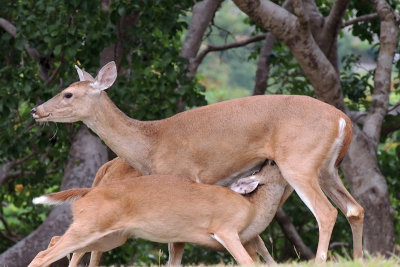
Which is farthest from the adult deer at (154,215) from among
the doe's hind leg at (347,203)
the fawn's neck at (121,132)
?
the doe's hind leg at (347,203)

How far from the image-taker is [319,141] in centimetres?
862

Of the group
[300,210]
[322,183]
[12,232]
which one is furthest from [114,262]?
[322,183]

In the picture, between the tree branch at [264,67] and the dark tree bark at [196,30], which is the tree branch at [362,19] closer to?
the tree branch at [264,67]

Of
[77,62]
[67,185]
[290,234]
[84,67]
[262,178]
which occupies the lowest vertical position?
[290,234]

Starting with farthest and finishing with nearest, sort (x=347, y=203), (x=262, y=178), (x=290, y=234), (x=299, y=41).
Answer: (x=290, y=234) → (x=299, y=41) → (x=347, y=203) → (x=262, y=178)

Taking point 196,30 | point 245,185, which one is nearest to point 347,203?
point 245,185

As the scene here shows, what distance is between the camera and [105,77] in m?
9.32

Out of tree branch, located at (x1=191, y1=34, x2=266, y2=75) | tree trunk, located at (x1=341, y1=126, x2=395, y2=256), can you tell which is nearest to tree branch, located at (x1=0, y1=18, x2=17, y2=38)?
tree branch, located at (x1=191, y1=34, x2=266, y2=75)

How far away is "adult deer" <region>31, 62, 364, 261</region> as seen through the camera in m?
8.59

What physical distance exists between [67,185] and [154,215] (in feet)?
15.2

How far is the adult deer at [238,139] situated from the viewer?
859cm

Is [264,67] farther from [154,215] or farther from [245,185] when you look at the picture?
[154,215]

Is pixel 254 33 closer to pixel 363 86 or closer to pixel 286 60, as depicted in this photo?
pixel 286 60

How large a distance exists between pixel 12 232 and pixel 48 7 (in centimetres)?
510
